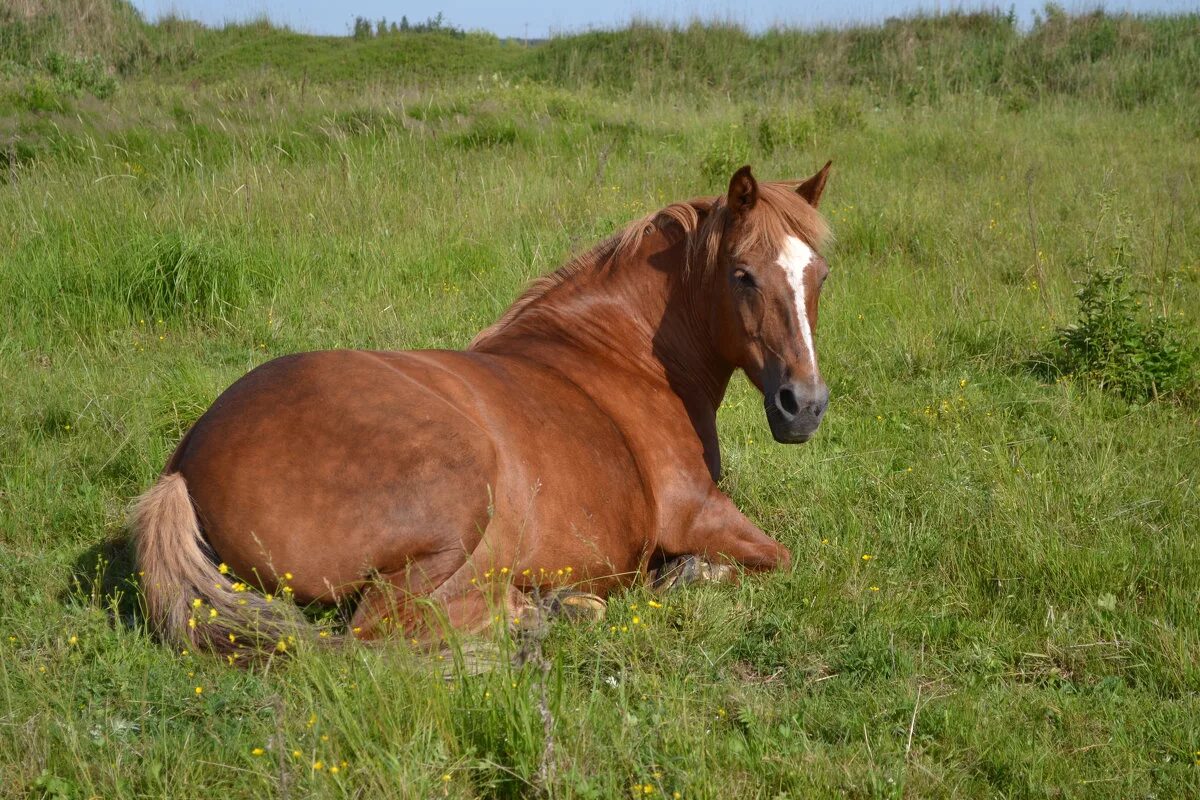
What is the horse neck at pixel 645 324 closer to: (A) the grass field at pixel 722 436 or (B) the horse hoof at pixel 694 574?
(B) the horse hoof at pixel 694 574

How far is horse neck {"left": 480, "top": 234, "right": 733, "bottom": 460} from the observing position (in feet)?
14.2

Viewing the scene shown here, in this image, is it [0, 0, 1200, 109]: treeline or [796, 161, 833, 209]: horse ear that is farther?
[0, 0, 1200, 109]: treeline

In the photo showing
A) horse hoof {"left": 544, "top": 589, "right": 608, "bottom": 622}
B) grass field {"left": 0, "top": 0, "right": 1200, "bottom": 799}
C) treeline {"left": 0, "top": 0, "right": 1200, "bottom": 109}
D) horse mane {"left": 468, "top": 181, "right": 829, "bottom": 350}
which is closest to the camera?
grass field {"left": 0, "top": 0, "right": 1200, "bottom": 799}

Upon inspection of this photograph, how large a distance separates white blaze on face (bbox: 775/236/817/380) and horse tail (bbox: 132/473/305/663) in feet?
6.83

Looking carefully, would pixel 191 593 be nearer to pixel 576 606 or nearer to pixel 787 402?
pixel 576 606

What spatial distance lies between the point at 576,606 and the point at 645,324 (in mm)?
1405

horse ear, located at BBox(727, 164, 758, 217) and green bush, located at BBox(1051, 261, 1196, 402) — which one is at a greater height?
horse ear, located at BBox(727, 164, 758, 217)

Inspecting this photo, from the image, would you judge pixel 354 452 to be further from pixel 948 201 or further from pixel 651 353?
pixel 948 201

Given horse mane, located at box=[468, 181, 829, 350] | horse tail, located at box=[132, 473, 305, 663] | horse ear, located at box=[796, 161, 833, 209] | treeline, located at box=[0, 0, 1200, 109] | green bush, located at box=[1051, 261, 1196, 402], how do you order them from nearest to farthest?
horse tail, located at box=[132, 473, 305, 663]
horse mane, located at box=[468, 181, 829, 350]
horse ear, located at box=[796, 161, 833, 209]
green bush, located at box=[1051, 261, 1196, 402]
treeline, located at box=[0, 0, 1200, 109]

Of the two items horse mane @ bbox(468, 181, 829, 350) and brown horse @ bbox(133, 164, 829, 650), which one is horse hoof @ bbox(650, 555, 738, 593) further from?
horse mane @ bbox(468, 181, 829, 350)

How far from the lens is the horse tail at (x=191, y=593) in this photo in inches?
117

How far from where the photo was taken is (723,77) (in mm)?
15414

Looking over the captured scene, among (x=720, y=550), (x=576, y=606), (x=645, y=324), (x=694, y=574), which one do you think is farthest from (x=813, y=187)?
(x=576, y=606)

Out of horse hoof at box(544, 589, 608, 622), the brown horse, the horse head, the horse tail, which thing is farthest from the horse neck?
the horse tail
